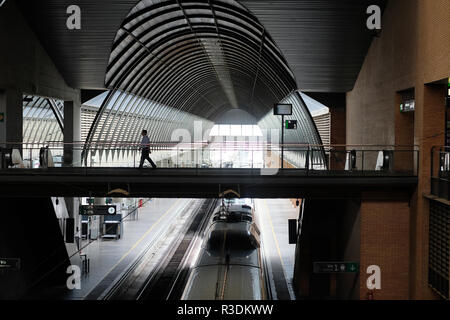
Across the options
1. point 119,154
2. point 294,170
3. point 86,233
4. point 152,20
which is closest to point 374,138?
point 294,170

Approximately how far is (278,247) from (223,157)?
11.9m

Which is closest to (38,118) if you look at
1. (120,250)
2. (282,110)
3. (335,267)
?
(120,250)

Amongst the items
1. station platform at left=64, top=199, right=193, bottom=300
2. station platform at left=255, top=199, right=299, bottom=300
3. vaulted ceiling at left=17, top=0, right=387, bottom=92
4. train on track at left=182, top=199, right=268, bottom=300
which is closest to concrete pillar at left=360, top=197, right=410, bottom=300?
train on track at left=182, top=199, right=268, bottom=300

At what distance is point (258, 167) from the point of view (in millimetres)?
18469

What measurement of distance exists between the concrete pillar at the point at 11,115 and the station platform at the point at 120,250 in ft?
20.6

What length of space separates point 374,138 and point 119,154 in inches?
386

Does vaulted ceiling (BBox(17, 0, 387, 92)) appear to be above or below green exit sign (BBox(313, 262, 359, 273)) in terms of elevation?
above

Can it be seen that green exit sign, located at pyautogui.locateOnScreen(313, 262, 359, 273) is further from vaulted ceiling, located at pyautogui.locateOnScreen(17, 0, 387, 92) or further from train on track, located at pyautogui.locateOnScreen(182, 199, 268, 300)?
vaulted ceiling, located at pyautogui.locateOnScreen(17, 0, 387, 92)

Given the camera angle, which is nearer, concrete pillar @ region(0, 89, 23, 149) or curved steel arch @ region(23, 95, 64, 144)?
concrete pillar @ region(0, 89, 23, 149)

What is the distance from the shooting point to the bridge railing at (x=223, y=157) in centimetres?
1800

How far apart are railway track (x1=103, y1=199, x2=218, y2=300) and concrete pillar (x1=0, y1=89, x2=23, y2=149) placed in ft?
23.4

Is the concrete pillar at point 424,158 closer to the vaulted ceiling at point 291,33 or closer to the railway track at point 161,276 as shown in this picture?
the vaulted ceiling at point 291,33

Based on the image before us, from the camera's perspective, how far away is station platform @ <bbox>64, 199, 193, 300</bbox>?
74.4 ft

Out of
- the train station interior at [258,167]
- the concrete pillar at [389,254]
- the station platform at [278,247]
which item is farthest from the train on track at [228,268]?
the concrete pillar at [389,254]
